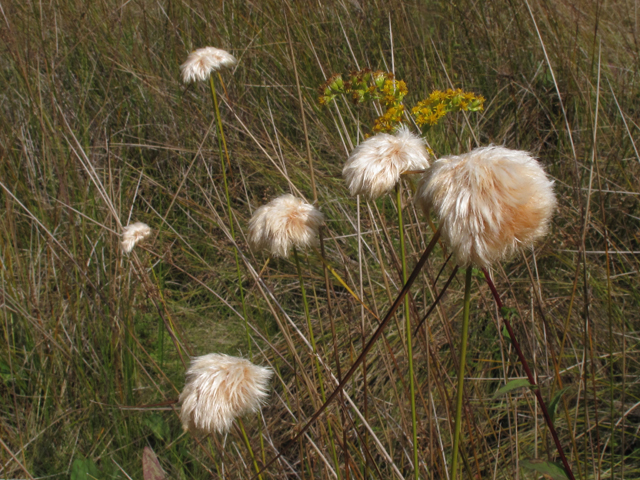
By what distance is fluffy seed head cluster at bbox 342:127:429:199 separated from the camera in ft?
2.07

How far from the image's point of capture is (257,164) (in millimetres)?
2070

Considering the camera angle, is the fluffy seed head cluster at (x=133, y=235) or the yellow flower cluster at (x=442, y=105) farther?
the fluffy seed head cluster at (x=133, y=235)

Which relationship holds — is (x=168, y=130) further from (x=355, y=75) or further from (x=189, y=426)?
(x=189, y=426)

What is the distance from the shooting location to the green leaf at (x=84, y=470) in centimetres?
119

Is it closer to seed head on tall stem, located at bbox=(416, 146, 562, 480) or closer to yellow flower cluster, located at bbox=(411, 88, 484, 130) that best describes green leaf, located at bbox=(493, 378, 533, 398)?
seed head on tall stem, located at bbox=(416, 146, 562, 480)

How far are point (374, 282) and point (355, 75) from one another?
95cm

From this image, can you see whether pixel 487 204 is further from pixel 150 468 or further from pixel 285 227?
pixel 150 468

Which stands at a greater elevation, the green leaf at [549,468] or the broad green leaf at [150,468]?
the green leaf at [549,468]

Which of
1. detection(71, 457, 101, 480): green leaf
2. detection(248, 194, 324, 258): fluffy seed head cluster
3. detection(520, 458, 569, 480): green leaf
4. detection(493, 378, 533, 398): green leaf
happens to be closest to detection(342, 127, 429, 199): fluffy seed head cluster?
detection(248, 194, 324, 258): fluffy seed head cluster

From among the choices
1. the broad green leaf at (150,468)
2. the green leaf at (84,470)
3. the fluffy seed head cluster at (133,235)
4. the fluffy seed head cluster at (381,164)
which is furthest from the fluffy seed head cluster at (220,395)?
the green leaf at (84,470)

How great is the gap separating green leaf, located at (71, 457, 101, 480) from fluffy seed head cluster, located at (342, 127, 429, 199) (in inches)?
43.5

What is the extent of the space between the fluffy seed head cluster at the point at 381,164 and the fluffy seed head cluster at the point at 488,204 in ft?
0.63

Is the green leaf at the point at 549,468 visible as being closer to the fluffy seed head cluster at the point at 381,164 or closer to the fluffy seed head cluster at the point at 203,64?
the fluffy seed head cluster at the point at 381,164

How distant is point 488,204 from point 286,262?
159cm
